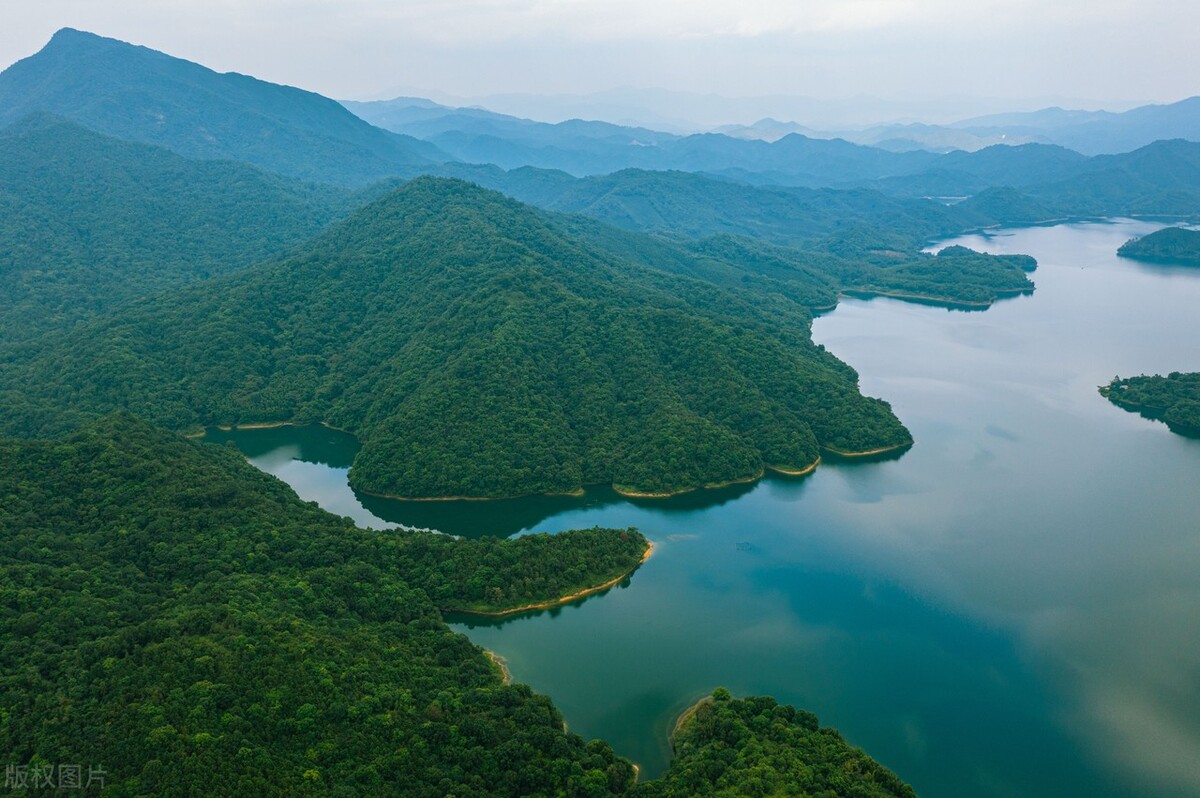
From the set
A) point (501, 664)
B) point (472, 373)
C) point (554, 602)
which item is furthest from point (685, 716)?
point (472, 373)

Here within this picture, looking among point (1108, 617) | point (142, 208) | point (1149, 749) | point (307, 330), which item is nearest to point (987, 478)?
point (1108, 617)

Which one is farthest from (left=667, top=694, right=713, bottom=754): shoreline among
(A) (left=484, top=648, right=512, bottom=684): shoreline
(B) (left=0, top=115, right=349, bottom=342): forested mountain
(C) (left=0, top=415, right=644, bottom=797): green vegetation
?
(B) (left=0, top=115, right=349, bottom=342): forested mountain

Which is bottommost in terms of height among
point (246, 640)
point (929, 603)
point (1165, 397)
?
point (929, 603)

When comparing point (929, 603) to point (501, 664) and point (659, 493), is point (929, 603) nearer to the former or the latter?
point (659, 493)

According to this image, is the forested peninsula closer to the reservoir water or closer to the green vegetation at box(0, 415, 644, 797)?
the green vegetation at box(0, 415, 644, 797)

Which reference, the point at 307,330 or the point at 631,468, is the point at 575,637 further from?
the point at 307,330
